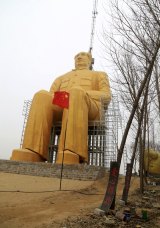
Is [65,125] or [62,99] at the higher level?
[62,99]

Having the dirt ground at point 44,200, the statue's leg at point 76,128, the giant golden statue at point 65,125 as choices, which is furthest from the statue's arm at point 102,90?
the dirt ground at point 44,200

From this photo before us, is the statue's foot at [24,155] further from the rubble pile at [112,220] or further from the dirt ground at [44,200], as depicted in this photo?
the rubble pile at [112,220]

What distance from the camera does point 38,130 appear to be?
1005 cm

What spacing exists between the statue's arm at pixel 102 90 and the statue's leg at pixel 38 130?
1.73 metres

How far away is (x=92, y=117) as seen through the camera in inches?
446

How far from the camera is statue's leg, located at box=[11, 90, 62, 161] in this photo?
9.77 metres

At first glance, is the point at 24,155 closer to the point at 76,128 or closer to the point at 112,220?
the point at 76,128

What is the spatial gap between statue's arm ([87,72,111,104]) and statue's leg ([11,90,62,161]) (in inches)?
68.0

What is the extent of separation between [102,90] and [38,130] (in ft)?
11.4

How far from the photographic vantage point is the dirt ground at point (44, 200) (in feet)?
13.2

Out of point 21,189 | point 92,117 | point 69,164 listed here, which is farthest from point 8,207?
point 92,117

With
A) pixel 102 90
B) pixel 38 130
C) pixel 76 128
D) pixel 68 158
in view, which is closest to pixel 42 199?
pixel 68 158

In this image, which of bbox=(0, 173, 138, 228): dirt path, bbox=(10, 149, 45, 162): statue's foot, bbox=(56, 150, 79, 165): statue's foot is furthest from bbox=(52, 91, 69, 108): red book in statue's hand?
bbox=(0, 173, 138, 228): dirt path

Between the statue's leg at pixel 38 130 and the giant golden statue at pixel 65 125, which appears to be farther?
the statue's leg at pixel 38 130
